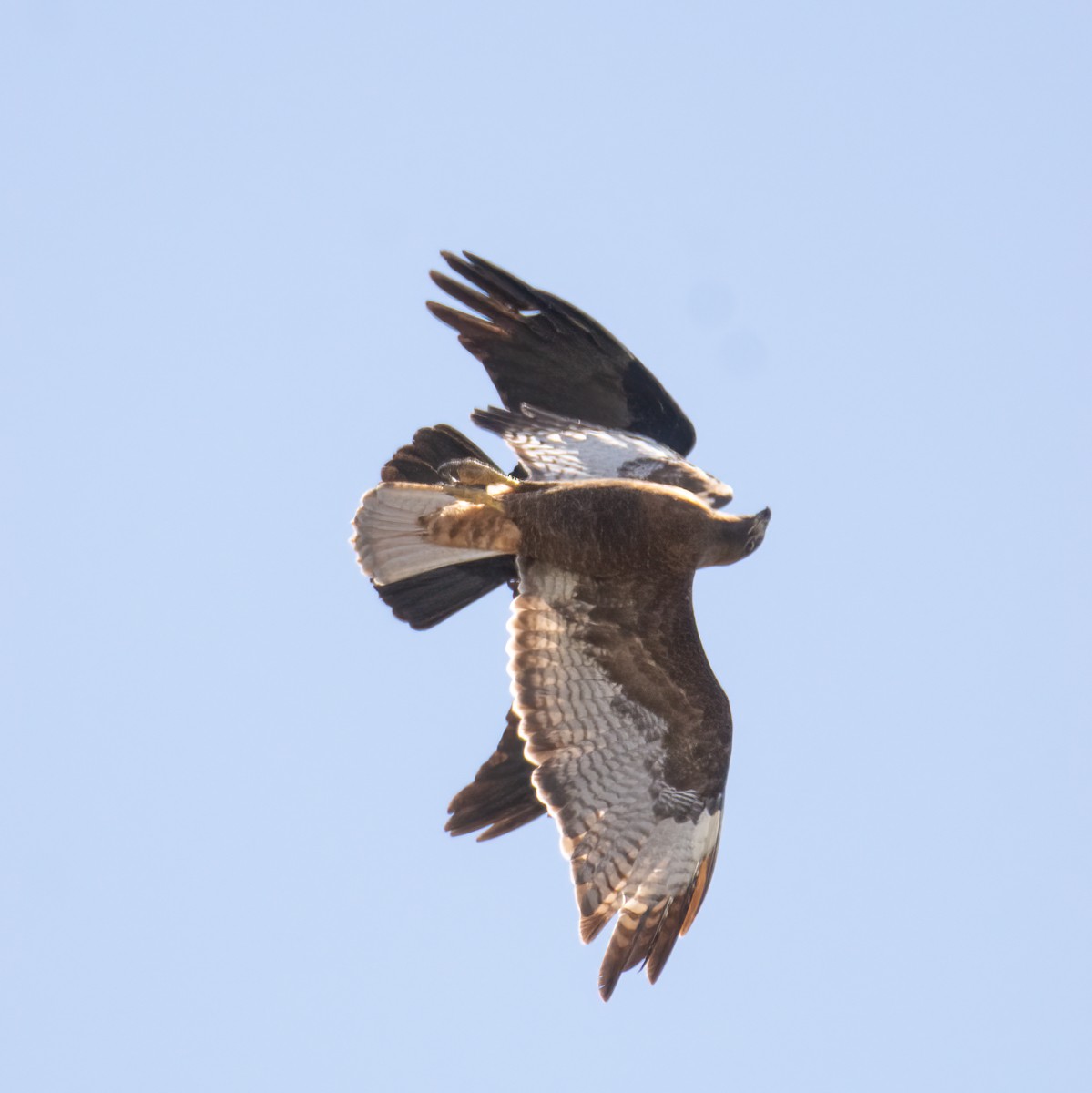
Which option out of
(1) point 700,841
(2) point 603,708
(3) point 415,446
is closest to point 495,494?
(3) point 415,446

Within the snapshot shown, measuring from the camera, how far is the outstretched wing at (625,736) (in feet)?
27.8

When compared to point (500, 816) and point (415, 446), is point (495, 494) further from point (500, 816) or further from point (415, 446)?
point (500, 816)

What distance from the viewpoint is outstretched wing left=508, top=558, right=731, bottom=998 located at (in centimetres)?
846

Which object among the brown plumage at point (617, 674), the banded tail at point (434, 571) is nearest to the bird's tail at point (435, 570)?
the banded tail at point (434, 571)

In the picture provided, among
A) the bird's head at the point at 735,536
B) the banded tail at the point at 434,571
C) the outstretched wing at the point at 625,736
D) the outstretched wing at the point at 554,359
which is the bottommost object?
the outstretched wing at the point at 625,736

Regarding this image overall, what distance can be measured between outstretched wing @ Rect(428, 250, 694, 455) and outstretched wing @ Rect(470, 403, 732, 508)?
66 mm

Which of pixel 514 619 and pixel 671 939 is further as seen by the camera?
pixel 514 619

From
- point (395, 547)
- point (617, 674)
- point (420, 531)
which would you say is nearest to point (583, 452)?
point (420, 531)

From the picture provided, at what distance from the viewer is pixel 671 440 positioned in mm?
9547

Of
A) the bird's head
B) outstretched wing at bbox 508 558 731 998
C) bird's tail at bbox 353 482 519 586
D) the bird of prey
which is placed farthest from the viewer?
bird's tail at bbox 353 482 519 586

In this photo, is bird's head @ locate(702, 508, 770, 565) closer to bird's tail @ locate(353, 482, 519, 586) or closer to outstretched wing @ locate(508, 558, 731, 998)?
outstretched wing @ locate(508, 558, 731, 998)

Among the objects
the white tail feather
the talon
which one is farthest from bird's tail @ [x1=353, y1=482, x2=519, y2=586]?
the talon

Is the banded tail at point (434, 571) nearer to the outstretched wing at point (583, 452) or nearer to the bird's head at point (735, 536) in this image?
the outstretched wing at point (583, 452)

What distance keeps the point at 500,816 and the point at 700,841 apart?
3.16 ft
